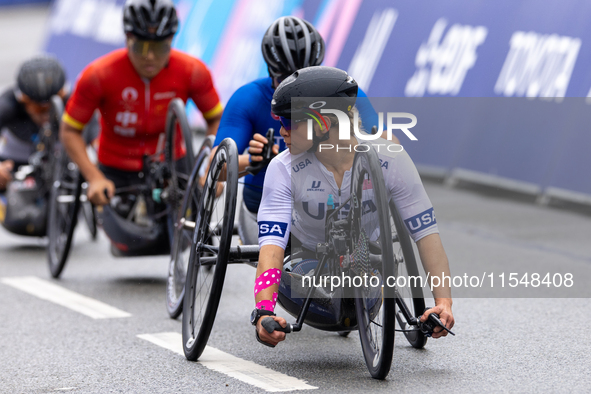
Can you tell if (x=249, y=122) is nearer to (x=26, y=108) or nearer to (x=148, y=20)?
(x=148, y=20)

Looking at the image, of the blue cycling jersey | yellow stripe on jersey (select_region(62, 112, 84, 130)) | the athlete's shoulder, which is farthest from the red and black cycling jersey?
the athlete's shoulder

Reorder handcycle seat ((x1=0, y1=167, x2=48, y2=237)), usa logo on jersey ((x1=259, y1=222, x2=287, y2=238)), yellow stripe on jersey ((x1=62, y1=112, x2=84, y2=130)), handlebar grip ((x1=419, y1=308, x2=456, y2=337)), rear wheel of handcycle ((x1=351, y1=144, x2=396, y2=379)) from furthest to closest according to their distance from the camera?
handcycle seat ((x1=0, y1=167, x2=48, y2=237))
yellow stripe on jersey ((x1=62, y1=112, x2=84, y2=130))
usa logo on jersey ((x1=259, y1=222, x2=287, y2=238))
rear wheel of handcycle ((x1=351, y1=144, x2=396, y2=379))
handlebar grip ((x1=419, y1=308, x2=456, y2=337))

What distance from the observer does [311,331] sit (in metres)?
5.23

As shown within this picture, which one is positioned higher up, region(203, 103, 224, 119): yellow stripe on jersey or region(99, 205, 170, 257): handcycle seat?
region(203, 103, 224, 119): yellow stripe on jersey

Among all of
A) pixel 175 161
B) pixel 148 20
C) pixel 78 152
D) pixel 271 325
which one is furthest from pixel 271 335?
pixel 78 152

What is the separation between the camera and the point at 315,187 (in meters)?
4.13

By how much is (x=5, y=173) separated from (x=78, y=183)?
2.14 metres

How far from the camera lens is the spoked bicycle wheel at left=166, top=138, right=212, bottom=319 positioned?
5.36m

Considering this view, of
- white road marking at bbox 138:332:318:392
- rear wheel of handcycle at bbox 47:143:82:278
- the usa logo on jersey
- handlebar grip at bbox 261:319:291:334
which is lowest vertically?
rear wheel of handcycle at bbox 47:143:82:278

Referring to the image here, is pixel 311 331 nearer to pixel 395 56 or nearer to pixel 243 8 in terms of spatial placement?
Result: pixel 395 56

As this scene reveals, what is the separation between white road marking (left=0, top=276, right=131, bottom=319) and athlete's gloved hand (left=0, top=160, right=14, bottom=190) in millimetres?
1795

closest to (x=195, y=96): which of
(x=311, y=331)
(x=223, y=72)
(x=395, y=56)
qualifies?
(x=311, y=331)

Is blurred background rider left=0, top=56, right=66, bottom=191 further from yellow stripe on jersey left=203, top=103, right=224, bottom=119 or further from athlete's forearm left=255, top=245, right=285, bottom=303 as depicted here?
athlete's forearm left=255, top=245, right=285, bottom=303

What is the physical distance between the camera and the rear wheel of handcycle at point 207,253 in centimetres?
406
